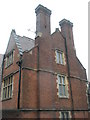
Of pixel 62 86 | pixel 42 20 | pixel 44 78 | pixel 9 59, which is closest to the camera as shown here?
pixel 44 78

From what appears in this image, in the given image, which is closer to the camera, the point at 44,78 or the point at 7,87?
the point at 44,78

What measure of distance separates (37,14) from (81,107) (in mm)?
10417

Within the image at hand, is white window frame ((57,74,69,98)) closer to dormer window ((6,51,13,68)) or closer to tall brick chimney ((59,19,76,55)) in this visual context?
tall brick chimney ((59,19,76,55))

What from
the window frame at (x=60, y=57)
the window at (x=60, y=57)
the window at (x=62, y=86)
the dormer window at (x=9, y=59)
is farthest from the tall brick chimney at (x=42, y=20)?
the window at (x=62, y=86)

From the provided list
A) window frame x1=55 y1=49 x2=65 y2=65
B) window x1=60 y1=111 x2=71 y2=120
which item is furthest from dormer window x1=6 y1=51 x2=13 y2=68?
window x1=60 y1=111 x2=71 y2=120

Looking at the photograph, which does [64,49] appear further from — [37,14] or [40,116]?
[40,116]

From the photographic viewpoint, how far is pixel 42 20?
14.6 m

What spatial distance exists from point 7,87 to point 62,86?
514cm

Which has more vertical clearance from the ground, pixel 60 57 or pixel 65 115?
pixel 60 57

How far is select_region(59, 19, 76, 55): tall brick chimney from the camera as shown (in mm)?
16203

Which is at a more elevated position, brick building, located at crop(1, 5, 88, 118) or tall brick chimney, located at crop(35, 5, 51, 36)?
tall brick chimney, located at crop(35, 5, 51, 36)

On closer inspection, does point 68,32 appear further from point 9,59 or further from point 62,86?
point 9,59

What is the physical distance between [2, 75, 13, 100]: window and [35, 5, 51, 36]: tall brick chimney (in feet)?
17.2

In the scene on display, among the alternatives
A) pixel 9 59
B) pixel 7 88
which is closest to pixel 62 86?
pixel 7 88
